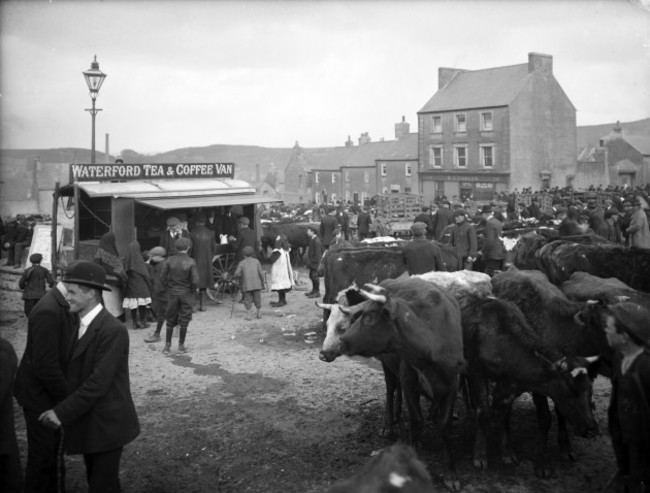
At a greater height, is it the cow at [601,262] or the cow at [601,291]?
the cow at [601,262]

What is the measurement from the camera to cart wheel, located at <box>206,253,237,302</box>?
1548 cm

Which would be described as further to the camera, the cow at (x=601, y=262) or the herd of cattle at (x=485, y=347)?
the cow at (x=601, y=262)

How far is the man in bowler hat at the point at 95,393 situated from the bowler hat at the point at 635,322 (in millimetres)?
3679

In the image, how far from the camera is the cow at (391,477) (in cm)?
291

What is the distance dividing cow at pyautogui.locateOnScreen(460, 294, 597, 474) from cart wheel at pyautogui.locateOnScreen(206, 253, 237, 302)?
9.29 metres

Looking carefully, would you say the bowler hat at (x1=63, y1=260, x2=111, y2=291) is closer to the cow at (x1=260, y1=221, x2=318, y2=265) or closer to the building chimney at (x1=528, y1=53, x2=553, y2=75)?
the cow at (x1=260, y1=221, x2=318, y2=265)

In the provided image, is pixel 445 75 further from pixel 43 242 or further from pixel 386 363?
pixel 386 363

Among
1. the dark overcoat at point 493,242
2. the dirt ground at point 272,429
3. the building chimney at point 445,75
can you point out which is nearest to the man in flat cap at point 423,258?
the dirt ground at point 272,429

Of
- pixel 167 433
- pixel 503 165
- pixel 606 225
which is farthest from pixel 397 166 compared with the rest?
pixel 167 433

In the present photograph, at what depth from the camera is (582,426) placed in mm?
5855

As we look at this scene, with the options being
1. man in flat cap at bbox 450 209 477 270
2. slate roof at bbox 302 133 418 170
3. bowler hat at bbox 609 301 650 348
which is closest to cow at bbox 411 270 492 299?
bowler hat at bbox 609 301 650 348

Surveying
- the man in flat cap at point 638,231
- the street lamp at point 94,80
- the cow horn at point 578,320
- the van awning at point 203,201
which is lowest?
the cow horn at point 578,320

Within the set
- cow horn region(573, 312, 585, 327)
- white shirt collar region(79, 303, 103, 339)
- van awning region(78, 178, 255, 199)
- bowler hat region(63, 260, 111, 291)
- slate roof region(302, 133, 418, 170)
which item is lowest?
cow horn region(573, 312, 585, 327)

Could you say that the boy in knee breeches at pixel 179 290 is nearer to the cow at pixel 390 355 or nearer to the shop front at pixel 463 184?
the cow at pixel 390 355
